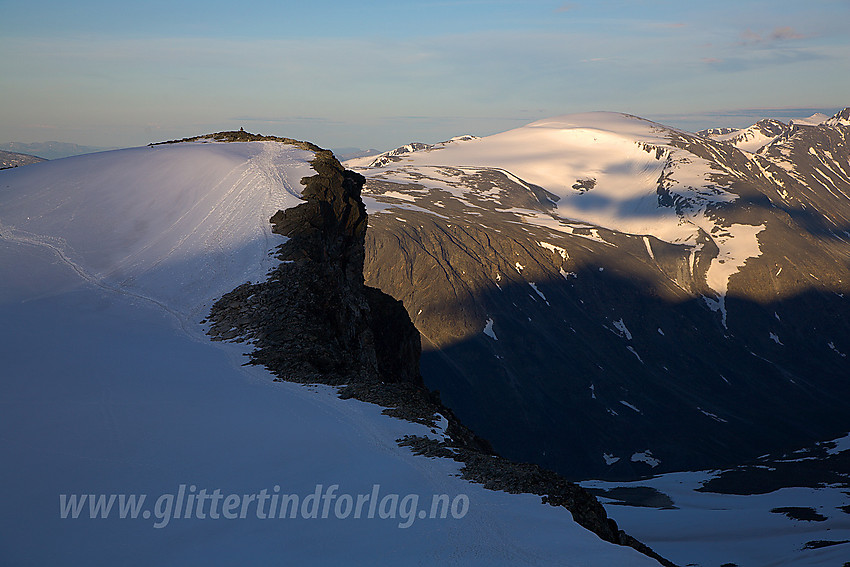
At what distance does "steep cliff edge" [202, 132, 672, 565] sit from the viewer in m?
16.2

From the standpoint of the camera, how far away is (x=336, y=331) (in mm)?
28516

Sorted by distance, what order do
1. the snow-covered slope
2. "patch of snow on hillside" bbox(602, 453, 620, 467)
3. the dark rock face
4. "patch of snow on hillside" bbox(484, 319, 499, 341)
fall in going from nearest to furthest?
the snow-covered slope → the dark rock face → "patch of snow on hillside" bbox(602, 453, 620, 467) → "patch of snow on hillside" bbox(484, 319, 499, 341)

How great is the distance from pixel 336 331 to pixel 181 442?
1158 cm

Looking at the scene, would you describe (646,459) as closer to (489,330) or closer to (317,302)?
(489,330)

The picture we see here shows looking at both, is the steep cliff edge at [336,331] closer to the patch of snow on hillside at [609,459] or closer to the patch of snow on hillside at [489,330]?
the patch of snow on hillside at [609,459]

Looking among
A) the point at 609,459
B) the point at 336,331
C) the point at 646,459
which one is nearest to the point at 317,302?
the point at 336,331

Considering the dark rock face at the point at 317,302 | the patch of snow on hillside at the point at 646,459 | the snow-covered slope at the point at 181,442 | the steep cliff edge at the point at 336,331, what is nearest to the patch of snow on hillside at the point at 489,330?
the patch of snow on hillside at the point at 646,459


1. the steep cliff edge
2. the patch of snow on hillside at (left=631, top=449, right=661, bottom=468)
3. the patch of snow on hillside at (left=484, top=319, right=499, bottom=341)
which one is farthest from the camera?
the patch of snow on hillside at (left=484, top=319, right=499, bottom=341)

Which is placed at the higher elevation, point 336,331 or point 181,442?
point 181,442

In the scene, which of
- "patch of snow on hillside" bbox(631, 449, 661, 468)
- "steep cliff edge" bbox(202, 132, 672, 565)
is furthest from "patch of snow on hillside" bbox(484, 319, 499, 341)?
"steep cliff edge" bbox(202, 132, 672, 565)

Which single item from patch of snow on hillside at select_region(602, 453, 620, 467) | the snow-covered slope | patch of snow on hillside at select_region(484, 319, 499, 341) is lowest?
patch of snow on hillside at select_region(602, 453, 620, 467)

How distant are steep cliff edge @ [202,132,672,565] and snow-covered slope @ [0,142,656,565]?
27.3 inches

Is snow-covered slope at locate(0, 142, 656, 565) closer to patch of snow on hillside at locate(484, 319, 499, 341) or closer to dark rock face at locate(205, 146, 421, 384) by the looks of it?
dark rock face at locate(205, 146, 421, 384)

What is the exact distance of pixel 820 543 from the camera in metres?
64.8
